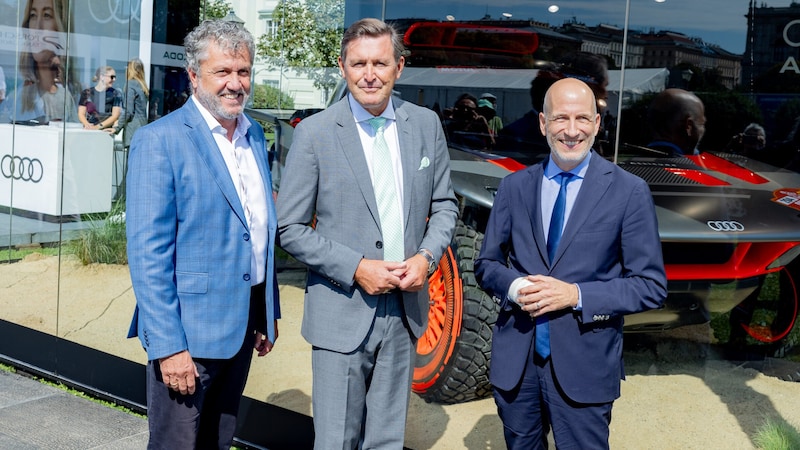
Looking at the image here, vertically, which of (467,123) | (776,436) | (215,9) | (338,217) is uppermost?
(215,9)

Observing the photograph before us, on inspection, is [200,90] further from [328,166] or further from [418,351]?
[418,351]

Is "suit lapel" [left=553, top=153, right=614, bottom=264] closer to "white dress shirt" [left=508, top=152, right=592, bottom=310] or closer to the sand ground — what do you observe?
"white dress shirt" [left=508, top=152, right=592, bottom=310]

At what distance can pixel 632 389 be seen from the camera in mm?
3383

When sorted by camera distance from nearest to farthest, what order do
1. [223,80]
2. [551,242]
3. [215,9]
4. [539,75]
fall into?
[551,242] → [223,80] → [539,75] → [215,9]

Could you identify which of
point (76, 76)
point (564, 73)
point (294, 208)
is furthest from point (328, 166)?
point (76, 76)

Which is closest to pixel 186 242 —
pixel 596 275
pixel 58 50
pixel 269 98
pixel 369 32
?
pixel 369 32

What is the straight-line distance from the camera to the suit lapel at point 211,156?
2.85 metres

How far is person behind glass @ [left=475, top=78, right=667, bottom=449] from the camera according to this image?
264cm

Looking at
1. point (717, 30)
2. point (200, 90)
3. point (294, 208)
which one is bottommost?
point (294, 208)

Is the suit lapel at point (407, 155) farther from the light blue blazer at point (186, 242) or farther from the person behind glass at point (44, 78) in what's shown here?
the person behind glass at point (44, 78)

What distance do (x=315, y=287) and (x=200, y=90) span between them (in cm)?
72

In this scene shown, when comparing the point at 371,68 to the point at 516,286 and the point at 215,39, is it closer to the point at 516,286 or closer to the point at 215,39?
the point at 215,39

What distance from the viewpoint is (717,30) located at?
9.91 feet

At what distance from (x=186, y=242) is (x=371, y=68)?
2.57ft
